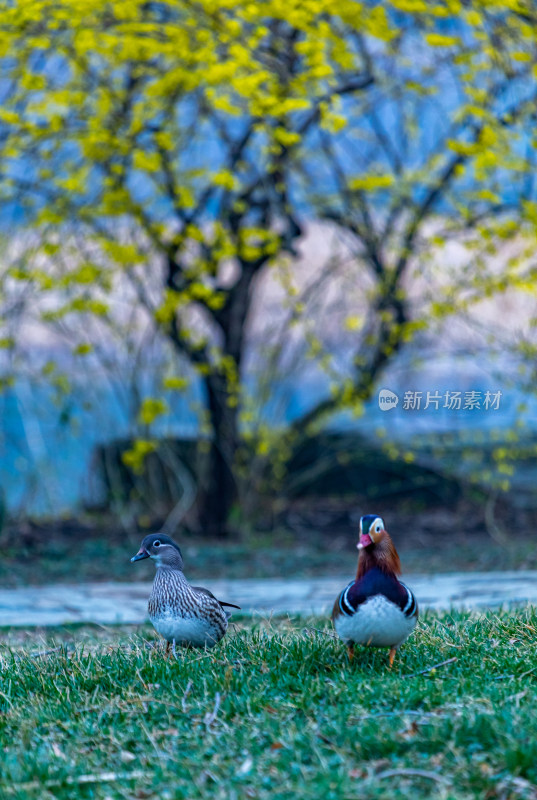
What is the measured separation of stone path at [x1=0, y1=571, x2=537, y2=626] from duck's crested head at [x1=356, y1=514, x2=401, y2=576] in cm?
192

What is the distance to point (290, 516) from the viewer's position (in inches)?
418

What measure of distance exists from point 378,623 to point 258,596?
10.8 ft

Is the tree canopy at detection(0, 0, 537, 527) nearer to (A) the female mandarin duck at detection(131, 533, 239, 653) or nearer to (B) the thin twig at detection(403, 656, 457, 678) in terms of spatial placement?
(A) the female mandarin duck at detection(131, 533, 239, 653)

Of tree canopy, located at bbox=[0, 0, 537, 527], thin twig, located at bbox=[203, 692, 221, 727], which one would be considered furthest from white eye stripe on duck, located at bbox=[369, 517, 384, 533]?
tree canopy, located at bbox=[0, 0, 537, 527]

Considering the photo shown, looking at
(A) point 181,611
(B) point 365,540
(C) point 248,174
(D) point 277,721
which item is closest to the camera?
(D) point 277,721

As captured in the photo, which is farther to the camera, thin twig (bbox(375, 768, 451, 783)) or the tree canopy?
the tree canopy

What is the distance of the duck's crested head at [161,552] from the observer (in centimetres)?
432

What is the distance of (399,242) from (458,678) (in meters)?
6.64

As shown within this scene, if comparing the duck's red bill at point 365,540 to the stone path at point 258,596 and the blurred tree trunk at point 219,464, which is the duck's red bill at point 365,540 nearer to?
the stone path at point 258,596

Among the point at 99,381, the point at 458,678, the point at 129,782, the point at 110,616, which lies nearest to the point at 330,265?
the point at 99,381

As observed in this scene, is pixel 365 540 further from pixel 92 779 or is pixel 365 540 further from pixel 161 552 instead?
pixel 92 779

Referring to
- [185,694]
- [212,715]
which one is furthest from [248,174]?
[212,715]

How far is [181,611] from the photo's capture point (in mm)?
4121

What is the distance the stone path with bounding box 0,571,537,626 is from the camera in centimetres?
607
